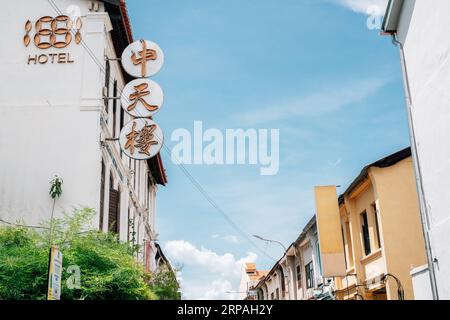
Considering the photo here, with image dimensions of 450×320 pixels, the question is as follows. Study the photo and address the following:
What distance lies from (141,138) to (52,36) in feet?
14.3

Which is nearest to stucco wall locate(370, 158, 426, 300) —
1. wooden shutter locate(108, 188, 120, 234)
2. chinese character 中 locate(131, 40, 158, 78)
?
chinese character 中 locate(131, 40, 158, 78)

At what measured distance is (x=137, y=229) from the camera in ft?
83.6

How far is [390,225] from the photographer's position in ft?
56.6

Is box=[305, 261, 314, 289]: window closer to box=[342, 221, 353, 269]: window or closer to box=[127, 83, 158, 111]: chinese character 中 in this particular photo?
box=[342, 221, 353, 269]: window

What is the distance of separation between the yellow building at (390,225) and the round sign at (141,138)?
254 inches

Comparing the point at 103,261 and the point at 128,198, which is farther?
the point at 128,198

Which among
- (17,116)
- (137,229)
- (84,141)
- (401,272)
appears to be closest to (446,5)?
(401,272)

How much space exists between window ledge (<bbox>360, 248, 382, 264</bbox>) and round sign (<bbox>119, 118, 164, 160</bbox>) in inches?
296

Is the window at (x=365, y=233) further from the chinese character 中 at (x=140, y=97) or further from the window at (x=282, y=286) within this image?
the window at (x=282, y=286)

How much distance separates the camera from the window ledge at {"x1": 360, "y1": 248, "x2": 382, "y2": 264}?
705 inches

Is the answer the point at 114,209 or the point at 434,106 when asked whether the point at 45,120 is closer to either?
the point at 114,209
